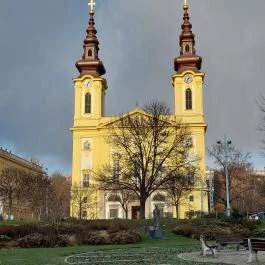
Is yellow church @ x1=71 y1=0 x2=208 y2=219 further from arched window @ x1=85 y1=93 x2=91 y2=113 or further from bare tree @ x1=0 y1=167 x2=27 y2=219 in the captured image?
bare tree @ x1=0 y1=167 x2=27 y2=219

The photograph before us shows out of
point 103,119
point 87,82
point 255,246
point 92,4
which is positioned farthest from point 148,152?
point 92,4

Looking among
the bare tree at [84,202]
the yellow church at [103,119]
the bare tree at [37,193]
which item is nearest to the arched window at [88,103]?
the yellow church at [103,119]

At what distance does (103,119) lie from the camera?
2800 inches

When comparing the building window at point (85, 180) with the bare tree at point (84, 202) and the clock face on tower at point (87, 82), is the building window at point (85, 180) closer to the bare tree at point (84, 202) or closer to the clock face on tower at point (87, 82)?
the bare tree at point (84, 202)

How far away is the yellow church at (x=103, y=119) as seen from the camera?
66.8 metres

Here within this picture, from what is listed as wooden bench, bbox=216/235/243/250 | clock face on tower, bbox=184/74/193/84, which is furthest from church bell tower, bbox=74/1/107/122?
wooden bench, bbox=216/235/243/250

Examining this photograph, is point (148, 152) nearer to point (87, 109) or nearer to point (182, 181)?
point (182, 181)

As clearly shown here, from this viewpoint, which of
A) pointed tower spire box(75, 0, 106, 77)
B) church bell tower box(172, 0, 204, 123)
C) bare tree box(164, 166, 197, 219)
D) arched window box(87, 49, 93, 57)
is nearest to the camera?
bare tree box(164, 166, 197, 219)

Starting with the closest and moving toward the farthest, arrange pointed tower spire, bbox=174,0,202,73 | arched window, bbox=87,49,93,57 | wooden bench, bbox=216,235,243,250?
wooden bench, bbox=216,235,243,250
pointed tower spire, bbox=174,0,202,73
arched window, bbox=87,49,93,57

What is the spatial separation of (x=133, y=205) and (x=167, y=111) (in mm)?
23209

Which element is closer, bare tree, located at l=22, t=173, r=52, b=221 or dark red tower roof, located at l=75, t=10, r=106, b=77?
bare tree, located at l=22, t=173, r=52, b=221

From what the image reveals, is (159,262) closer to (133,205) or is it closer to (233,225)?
(233,225)

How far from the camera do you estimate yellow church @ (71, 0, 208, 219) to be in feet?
219

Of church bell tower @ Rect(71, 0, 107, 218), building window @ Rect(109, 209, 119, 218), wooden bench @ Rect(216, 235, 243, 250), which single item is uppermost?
church bell tower @ Rect(71, 0, 107, 218)
